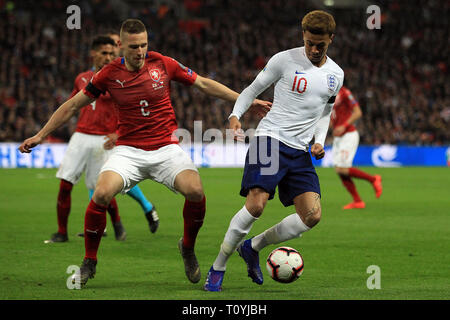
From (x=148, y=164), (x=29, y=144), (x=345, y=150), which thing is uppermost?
(x=29, y=144)

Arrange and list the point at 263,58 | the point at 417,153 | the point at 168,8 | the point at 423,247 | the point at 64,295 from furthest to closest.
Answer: the point at 168,8
the point at 263,58
the point at 417,153
the point at 423,247
the point at 64,295

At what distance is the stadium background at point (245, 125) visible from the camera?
621 cm

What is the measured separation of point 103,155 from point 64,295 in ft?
11.4

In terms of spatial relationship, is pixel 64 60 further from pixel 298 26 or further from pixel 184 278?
pixel 184 278

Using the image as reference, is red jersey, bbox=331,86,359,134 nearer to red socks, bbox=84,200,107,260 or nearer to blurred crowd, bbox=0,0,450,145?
red socks, bbox=84,200,107,260

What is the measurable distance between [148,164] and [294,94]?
133 cm

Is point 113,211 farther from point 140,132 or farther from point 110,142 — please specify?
point 140,132

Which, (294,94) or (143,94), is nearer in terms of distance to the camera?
(294,94)

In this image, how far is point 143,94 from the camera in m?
6.10

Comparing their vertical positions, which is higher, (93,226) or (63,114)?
(63,114)

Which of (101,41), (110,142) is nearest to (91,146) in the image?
(110,142)

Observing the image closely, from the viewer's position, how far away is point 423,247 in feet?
26.8

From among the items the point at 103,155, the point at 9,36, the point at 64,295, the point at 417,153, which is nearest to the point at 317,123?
the point at 64,295

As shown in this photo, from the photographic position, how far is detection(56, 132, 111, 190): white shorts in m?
8.46
